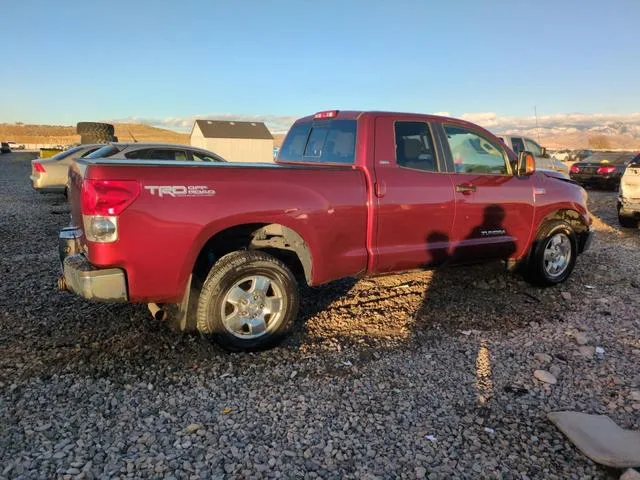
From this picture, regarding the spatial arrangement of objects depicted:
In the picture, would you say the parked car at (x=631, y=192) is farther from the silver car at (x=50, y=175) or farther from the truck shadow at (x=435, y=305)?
the silver car at (x=50, y=175)

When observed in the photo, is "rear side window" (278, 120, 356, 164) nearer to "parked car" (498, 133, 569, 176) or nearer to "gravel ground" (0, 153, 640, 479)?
"gravel ground" (0, 153, 640, 479)

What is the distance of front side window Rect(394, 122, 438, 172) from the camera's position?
4.87 meters

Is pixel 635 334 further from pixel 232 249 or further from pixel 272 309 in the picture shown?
pixel 232 249

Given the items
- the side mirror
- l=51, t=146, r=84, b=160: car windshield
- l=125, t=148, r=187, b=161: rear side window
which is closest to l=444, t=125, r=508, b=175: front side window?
the side mirror

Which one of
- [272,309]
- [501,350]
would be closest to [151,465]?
[272,309]

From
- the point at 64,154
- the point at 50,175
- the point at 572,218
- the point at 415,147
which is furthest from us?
the point at 64,154

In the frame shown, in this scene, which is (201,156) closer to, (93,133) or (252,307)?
(252,307)

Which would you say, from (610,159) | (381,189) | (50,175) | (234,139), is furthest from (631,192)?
(234,139)

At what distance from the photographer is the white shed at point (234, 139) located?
38344 millimetres

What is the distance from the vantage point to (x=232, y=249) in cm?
429

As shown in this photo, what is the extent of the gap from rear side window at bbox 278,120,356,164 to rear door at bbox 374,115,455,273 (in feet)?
1.03

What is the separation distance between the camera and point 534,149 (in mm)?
A: 16469

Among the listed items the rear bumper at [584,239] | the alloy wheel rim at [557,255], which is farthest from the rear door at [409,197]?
the rear bumper at [584,239]

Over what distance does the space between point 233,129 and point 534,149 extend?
95.6ft
